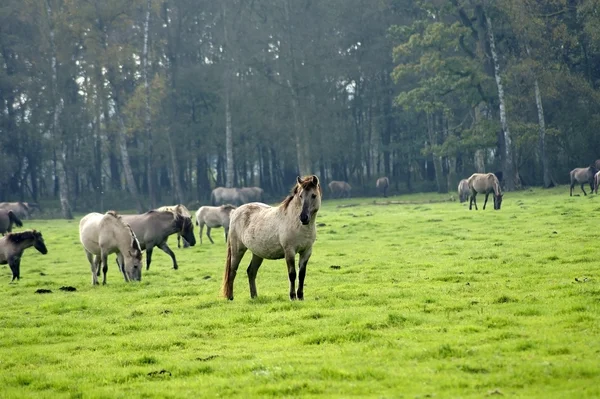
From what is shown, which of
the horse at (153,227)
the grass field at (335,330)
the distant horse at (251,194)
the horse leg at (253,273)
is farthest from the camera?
the distant horse at (251,194)

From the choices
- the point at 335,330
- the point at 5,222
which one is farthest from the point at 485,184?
the point at 335,330

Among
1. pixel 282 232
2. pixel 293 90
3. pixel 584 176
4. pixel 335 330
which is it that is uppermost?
pixel 293 90

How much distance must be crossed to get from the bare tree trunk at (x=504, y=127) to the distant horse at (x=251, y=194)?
62.3 ft

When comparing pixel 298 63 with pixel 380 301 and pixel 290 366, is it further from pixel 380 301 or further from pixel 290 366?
pixel 290 366

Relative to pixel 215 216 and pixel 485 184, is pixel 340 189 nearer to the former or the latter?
pixel 485 184

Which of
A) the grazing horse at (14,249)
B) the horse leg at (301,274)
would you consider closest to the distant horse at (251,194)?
the grazing horse at (14,249)

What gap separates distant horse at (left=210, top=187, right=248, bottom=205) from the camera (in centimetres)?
6041

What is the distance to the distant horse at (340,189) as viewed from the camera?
6831cm

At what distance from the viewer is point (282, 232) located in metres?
14.9

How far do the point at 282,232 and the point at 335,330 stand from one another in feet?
11.4

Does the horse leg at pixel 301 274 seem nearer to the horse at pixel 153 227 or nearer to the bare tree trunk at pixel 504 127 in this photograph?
the horse at pixel 153 227

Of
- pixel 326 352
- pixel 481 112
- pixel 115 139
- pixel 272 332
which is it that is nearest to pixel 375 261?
pixel 272 332

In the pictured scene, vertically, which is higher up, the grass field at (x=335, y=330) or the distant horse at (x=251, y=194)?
the distant horse at (x=251, y=194)

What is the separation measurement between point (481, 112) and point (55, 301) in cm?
4756
